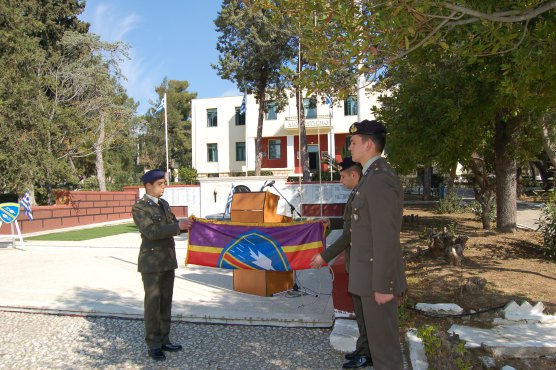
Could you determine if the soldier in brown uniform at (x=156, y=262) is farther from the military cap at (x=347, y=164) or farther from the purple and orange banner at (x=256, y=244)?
the military cap at (x=347, y=164)

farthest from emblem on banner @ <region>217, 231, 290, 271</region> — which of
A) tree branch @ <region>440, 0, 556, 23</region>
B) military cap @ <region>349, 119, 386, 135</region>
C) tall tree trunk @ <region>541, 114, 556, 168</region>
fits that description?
tall tree trunk @ <region>541, 114, 556, 168</region>

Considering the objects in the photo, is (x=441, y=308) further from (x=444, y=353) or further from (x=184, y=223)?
(x=184, y=223)

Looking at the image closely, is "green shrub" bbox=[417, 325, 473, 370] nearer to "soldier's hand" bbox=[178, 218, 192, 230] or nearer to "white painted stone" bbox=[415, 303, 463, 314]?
"white painted stone" bbox=[415, 303, 463, 314]

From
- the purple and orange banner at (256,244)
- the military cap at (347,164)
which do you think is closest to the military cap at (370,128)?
the military cap at (347,164)

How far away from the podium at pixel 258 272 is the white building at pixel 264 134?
29.4m

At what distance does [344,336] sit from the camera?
4449 mm

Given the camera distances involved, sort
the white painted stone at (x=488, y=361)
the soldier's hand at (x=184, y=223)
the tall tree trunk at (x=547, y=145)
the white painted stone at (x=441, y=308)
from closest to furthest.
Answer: the white painted stone at (x=488, y=361) < the soldier's hand at (x=184, y=223) < the white painted stone at (x=441, y=308) < the tall tree trunk at (x=547, y=145)

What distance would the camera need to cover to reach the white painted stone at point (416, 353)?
11.7ft

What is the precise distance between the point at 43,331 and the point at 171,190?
47.9ft

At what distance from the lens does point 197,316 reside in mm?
5426

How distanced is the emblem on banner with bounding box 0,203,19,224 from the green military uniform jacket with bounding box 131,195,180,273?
9.43m

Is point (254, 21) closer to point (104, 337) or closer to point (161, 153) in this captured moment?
point (104, 337)

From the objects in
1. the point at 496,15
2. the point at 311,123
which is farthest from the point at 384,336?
the point at 311,123

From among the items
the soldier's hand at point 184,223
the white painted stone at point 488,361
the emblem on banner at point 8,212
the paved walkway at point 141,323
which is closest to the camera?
the white painted stone at point 488,361
